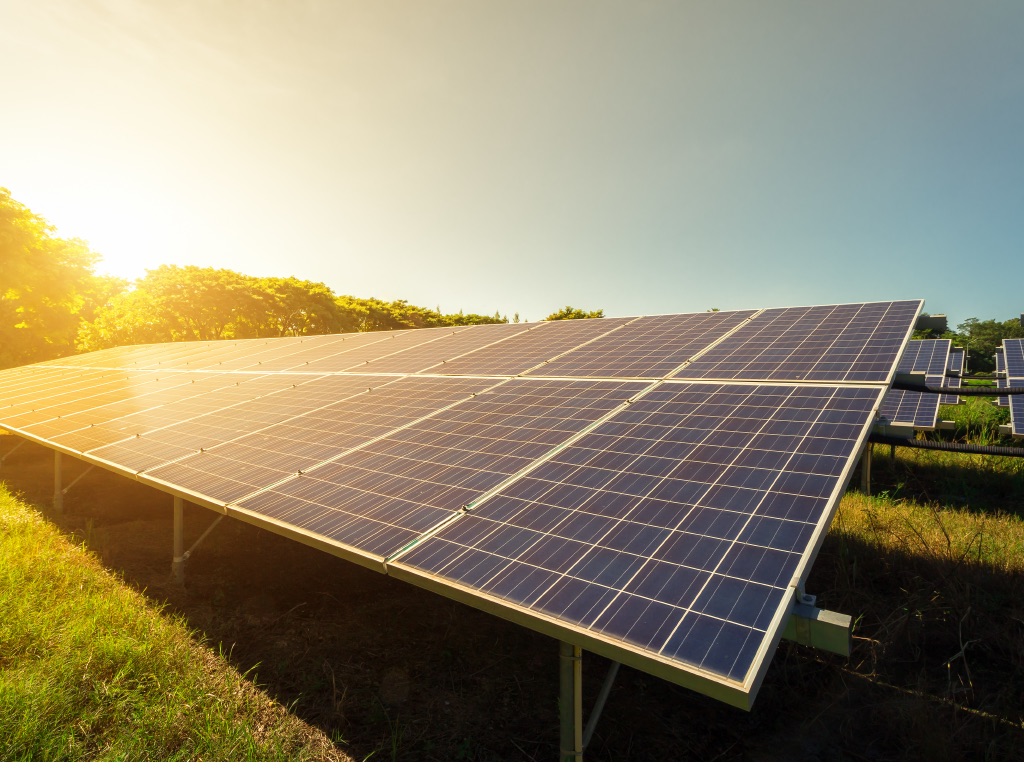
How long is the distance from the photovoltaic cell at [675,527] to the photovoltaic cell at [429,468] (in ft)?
1.37

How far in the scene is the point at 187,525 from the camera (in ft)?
38.1

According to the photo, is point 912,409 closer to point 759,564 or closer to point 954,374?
point 954,374

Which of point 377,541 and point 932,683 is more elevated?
point 377,541

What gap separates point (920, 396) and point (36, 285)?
44.8 m

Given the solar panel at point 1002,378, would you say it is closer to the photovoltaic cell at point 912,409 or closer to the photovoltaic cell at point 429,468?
the photovoltaic cell at point 912,409

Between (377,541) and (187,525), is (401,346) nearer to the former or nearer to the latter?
(187,525)

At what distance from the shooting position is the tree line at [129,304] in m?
32.0

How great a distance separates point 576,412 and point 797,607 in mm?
4171

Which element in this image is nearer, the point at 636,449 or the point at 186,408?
the point at 636,449

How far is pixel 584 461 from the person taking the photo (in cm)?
583

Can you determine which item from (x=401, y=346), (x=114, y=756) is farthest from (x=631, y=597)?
(x=401, y=346)

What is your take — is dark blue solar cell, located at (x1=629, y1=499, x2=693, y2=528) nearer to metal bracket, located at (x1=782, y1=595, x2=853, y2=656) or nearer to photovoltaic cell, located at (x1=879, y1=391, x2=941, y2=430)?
metal bracket, located at (x1=782, y1=595, x2=853, y2=656)

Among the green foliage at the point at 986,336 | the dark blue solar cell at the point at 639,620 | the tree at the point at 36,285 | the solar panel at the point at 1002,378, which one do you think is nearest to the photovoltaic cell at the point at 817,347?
the dark blue solar cell at the point at 639,620

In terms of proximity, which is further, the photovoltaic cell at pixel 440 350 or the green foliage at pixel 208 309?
the green foliage at pixel 208 309
